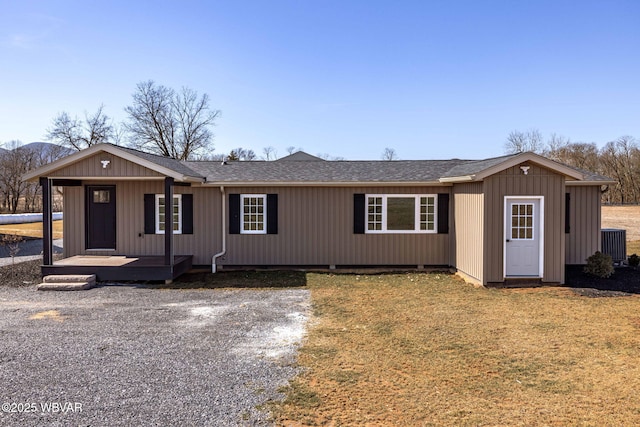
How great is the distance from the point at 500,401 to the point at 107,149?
30.2ft

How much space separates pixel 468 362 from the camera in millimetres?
4785

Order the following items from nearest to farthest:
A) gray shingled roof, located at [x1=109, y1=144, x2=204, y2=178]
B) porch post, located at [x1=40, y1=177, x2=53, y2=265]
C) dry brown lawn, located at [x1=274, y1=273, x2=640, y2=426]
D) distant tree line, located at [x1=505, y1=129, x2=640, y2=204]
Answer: dry brown lawn, located at [x1=274, y1=273, x2=640, y2=426], porch post, located at [x1=40, y1=177, x2=53, y2=265], gray shingled roof, located at [x1=109, y1=144, x2=204, y2=178], distant tree line, located at [x1=505, y1=129, x2=640, y2=204]

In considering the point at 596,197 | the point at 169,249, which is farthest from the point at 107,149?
the point at 596,197

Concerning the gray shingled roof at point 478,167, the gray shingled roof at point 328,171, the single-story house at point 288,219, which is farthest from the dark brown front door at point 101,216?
the gray shingled roof at point 478,167

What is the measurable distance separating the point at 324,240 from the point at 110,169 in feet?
18.2

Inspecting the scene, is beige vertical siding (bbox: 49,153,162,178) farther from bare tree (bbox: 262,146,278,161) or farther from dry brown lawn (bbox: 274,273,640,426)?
bare tree (bbox: 262,146,278,161)

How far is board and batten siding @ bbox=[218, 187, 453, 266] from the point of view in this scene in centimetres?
1130

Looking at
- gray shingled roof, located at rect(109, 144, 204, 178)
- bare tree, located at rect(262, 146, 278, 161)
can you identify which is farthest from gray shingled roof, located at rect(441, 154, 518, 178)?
bare tree, located at rect(262, 146, 278, 161)

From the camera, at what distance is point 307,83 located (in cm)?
1919

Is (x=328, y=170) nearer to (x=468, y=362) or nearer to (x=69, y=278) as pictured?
(x=69, y=278)

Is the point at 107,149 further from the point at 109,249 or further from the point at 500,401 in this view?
the point at 500,401

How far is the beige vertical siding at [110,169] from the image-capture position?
964 cm

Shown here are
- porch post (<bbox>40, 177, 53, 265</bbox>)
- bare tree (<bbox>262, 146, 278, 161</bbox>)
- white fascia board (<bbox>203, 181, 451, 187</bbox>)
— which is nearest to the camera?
porch post (<bbox>40, 177, 53, 265</bbox>)

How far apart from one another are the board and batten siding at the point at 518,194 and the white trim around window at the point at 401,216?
228cm
